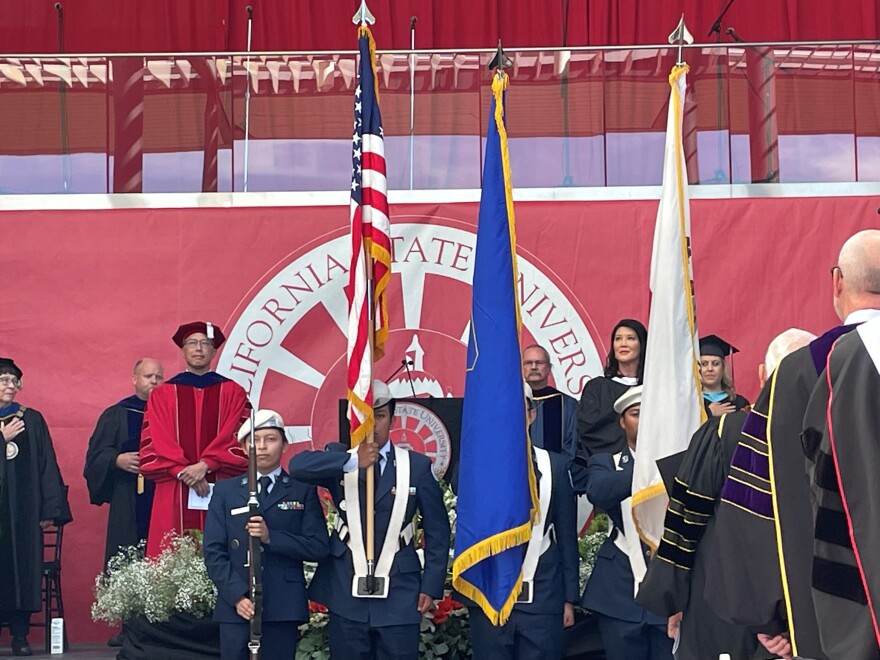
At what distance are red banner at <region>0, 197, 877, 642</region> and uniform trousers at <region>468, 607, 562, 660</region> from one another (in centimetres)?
319

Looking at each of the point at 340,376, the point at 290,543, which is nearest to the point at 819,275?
the point at 340,376

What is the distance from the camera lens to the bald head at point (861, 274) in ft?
12.1

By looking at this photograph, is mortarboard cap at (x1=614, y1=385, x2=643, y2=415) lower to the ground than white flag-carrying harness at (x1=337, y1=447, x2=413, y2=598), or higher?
higher

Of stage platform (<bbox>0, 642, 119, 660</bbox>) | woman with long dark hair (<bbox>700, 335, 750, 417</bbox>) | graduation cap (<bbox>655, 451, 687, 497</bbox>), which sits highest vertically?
woman with long dark hair (<bbox>700, 335, 750, 417</bbox>)

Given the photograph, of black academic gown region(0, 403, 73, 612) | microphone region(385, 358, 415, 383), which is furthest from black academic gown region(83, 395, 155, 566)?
microphone region(385, 358, 415, 383)

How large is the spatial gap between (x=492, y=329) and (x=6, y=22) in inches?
350

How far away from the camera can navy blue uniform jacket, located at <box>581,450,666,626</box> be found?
660cm

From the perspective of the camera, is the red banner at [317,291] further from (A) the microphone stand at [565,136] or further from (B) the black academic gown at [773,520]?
(B) the black academic gown at [773,520]

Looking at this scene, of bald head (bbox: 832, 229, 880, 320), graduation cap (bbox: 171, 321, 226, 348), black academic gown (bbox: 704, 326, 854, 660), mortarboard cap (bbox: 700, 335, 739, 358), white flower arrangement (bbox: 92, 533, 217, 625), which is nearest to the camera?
bald head (bbox: 832, 229, 880, 320)

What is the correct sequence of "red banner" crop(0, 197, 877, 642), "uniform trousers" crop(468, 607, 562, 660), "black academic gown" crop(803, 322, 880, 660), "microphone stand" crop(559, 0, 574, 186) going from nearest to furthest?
1. "black academic gown" crop(803, 322, 880, 660)
2. "uniform trousers" crop(468, 607, 562, 660)
3. "red banner" crop(0, 197, 877, 642)
4. "microphone stand" crop(559, 0, 574, 186)

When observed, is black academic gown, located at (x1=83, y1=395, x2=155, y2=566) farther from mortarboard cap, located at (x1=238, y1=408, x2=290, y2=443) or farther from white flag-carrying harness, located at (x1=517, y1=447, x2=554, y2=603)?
white flag-carrying harness, located at (x1=517, y1=447, x2=554, y2=603)

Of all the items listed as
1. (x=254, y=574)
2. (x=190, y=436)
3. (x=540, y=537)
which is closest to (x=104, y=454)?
(x=190, y=436)

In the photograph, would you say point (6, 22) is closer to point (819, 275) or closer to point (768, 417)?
point (819, 275)

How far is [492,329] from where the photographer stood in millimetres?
6930
